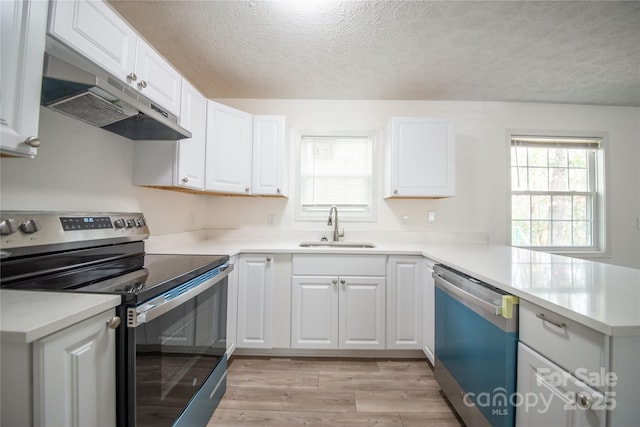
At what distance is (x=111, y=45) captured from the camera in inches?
42.9

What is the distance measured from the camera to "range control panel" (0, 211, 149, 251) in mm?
884

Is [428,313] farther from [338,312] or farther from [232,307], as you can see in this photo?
[232,307]

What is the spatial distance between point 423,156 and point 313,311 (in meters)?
1.65

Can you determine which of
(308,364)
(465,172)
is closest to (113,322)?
(308,364)

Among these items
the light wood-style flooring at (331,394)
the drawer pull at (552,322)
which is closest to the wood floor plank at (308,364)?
the light wood-style flooring at (331,394)

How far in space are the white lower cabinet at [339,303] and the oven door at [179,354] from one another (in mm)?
611

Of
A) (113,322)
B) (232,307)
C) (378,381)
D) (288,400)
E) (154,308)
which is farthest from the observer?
(232,307)

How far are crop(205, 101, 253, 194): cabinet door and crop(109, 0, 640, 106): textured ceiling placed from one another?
0.38 metres

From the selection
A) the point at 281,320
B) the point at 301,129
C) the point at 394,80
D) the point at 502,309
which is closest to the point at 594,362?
the point at 502,309

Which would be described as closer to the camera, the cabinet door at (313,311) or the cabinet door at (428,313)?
the cabinet door at (428,313)

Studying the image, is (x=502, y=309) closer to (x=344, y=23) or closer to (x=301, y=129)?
(x=344, y=23)

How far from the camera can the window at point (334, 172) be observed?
257cm

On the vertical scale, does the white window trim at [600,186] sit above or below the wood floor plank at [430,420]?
above

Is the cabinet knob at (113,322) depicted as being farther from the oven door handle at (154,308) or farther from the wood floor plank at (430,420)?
→ the wood floor plank at (430,420)
